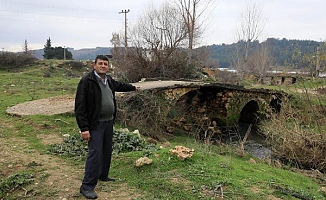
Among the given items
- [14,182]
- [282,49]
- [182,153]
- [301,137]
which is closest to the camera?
[14,182]

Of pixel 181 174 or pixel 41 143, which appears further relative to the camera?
pixel 41 143

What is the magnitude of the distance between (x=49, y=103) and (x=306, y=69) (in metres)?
8.15

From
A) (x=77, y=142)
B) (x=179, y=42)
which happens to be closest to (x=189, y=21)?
(x=179, y=42)

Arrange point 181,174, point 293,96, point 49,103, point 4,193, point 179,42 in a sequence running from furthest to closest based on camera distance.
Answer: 1. point 179,42
2. point 293,96
3. point 49,103
4. point 181,174
5. point 4,193

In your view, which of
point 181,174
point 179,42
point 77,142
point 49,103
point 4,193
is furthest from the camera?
point 179,42

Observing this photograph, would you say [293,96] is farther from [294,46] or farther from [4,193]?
[4,193]

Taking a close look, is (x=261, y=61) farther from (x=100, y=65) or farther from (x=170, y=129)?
(x=100, y=65)

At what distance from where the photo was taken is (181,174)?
452 cm

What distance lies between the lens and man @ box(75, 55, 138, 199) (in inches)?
148

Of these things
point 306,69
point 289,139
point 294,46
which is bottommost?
point 289,139

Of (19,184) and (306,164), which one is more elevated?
(19,184)

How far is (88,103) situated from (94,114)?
6.2 inches

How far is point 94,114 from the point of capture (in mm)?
3848

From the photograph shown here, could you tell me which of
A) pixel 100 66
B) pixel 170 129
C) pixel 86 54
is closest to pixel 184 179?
pixel 100 66
